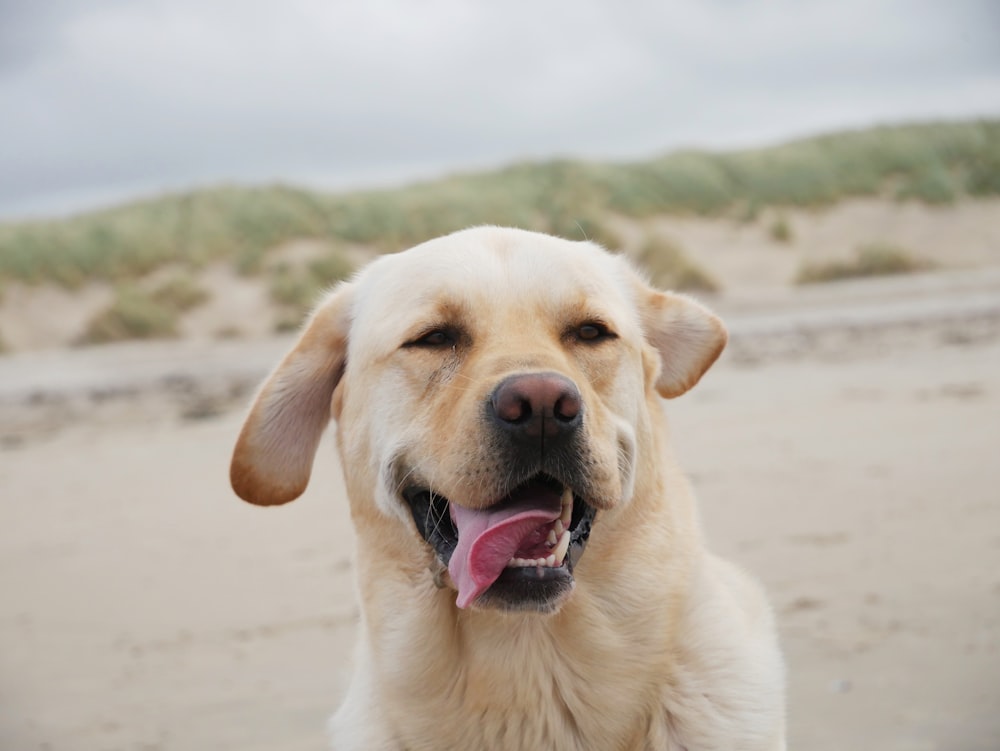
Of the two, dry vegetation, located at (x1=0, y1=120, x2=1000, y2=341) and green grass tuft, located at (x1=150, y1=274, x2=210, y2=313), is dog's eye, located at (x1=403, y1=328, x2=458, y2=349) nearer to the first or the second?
dry vegetation, located at (x1=0, y1=120, x2=1000, y2=341)

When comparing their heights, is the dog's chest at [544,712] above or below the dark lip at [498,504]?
below

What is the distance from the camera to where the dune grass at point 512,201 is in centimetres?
2050

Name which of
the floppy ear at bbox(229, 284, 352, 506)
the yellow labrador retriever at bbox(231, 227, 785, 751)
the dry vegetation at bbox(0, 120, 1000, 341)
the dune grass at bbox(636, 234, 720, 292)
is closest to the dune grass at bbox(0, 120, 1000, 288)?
the dry vegetation at bbox(0, 120, 1000, 341)

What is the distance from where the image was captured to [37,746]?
170 inches

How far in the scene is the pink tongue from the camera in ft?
8.39

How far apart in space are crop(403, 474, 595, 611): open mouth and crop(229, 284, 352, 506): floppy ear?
69 centimetres

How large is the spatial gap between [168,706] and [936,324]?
1096 cm

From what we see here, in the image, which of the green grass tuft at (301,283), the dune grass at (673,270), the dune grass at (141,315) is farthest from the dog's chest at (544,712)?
the dune grass at (673,270)

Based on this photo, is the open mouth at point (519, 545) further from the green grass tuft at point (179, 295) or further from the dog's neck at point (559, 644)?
the green grass tuft at point (179, 295)

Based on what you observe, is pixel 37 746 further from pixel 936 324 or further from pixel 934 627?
pixel 936 324

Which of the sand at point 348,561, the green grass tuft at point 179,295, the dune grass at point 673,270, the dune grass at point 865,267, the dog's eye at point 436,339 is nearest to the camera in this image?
the dog's eye at point 436,339

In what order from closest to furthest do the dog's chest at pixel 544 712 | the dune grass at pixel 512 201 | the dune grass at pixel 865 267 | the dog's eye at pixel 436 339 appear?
the dog's chest at pixel 544 712
the dog's eye at pixel 436 339
the dune grass at pixel 865 267
the dune grass at pixel 512 201

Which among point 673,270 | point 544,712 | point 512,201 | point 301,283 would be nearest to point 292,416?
point 544,712

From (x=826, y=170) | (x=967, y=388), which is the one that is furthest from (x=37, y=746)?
(x=826, y=170)
